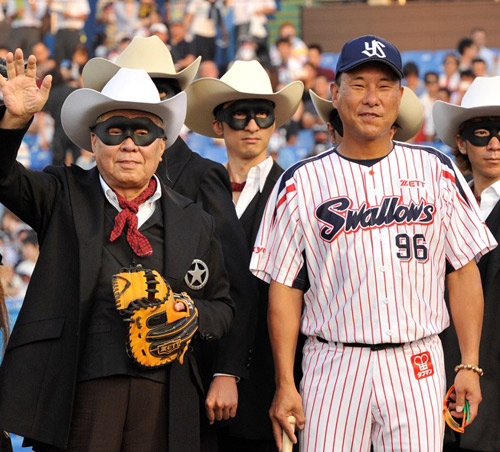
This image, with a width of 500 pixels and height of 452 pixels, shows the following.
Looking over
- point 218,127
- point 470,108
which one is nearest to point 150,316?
point 218,127

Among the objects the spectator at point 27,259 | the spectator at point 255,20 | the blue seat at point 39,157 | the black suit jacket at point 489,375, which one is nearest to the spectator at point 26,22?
the blue seat at point 39,157

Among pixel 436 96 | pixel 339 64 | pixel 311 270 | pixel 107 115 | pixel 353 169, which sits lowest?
pixel 311 270

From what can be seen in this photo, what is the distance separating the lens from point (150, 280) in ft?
11.6

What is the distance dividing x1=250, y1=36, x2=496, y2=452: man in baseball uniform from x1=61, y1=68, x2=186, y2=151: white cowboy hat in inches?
26.2

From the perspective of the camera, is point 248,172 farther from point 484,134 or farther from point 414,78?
point 414,78

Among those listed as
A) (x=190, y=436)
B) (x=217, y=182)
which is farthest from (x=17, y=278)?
(x=190, y=436)

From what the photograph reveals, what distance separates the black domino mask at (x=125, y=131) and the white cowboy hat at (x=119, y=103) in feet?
0.23

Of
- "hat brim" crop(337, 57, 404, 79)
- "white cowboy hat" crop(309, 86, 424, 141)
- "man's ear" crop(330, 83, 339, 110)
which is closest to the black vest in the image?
"man's ear" crop(330, 83, 339, 110)

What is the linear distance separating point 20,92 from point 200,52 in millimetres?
11549

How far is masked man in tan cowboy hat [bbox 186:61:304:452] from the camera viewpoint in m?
4.49

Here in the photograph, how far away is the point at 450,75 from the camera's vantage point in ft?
47.3

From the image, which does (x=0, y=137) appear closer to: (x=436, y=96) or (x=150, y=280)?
(x=150, y=280)

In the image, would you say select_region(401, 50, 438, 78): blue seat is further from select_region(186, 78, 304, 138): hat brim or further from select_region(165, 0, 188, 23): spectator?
select_region(186, 78, 304, 138): hat brim

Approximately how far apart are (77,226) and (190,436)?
105 centimetres
